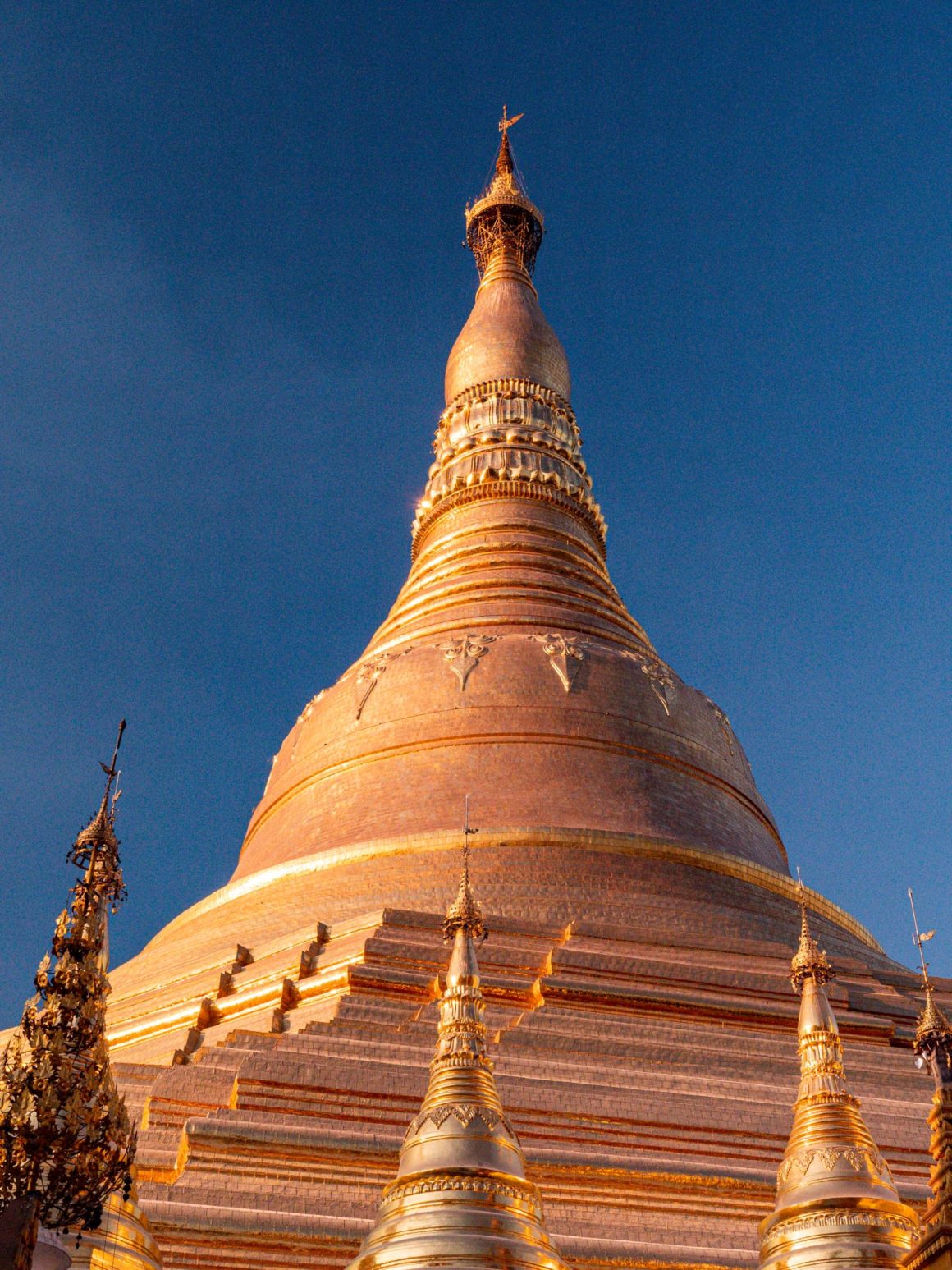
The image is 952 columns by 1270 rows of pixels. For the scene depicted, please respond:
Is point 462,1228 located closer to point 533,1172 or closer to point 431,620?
point 533,1172

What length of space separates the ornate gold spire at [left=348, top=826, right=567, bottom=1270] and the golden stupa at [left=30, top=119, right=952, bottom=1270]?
0.25 meters

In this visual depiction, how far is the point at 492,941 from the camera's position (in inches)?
640

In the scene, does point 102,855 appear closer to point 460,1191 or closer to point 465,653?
point 460,1191

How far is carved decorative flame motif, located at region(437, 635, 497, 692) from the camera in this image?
2206 cm

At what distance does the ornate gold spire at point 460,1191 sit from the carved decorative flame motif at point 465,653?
1243 cm

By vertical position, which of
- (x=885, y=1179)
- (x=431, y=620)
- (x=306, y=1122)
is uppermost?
(x=431, y=620)

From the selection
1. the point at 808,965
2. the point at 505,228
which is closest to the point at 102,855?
the point at 808,965

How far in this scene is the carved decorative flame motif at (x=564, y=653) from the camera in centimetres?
2191

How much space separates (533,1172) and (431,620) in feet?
42.3

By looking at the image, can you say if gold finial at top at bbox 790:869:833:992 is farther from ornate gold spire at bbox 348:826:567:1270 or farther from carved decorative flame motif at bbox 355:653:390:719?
carved decorative flame motif at bbox 355:653:390:719

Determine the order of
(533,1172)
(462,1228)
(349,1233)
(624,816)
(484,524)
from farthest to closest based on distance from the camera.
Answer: (484,524) → (624,816) → (533,1172) → (349,1233) → (462,1228)

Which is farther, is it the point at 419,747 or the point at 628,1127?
the point at 419,747

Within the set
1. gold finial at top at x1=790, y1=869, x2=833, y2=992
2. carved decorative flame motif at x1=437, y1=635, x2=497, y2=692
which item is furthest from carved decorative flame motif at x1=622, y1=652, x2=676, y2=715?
gold finial at top at x1=790, y1=869, x2=833, y2=992

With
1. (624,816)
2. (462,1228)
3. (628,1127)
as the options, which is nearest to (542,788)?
(624,816)
